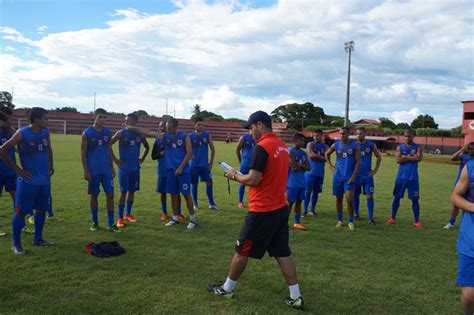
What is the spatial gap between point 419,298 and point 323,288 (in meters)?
1.15

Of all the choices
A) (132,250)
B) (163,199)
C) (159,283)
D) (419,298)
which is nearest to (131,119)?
(163,199)

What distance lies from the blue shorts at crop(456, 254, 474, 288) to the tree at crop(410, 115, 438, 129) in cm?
9961

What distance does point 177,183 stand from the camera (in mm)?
7809

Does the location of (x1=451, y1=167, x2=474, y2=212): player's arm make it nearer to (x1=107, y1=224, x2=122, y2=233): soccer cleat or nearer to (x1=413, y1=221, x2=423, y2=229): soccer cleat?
(x1=413, y1=221, x2=423, y2=229): soccer cleat

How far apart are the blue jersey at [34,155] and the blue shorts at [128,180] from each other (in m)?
1.93

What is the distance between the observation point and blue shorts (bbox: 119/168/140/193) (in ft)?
25.8

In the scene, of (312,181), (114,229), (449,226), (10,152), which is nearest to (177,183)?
(114,229)

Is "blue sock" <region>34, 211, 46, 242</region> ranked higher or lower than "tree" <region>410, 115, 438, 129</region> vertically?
lower

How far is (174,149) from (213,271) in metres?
3.26

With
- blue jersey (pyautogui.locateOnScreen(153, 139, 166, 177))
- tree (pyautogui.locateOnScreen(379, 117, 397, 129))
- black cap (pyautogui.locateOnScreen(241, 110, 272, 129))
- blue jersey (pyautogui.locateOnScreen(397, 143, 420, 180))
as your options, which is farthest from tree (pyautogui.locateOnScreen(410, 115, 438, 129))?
black cap (pyautogui.locateOnScreen(241, 110, 272, 129))

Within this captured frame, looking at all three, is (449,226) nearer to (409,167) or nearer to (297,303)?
(409,167)

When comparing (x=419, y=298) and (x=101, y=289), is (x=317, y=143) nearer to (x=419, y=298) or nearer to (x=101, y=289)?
(x=419, y=298)

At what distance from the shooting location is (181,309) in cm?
414

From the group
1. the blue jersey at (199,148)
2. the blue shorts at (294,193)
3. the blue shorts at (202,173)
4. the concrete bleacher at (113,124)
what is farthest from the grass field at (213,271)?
the concrete bleacher at (113,124)
